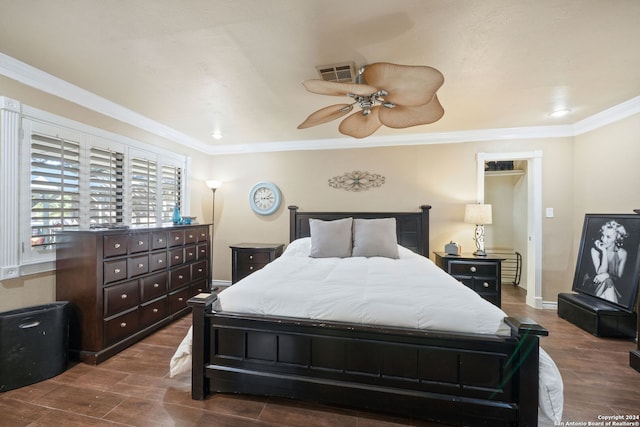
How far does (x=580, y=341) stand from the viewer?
266cm

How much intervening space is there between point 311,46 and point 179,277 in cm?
299

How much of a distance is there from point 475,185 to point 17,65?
16.4ft

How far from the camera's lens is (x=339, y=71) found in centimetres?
211

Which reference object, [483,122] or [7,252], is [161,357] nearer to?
[7,252]

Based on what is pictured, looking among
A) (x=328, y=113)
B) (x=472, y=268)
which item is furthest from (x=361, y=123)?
(x=472, y=268)

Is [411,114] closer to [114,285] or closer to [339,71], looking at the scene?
[339,71]

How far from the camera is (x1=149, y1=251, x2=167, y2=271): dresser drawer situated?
2844 mm

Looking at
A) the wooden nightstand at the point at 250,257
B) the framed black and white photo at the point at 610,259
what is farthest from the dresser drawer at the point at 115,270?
the framed black and white photo at the point at 610,259

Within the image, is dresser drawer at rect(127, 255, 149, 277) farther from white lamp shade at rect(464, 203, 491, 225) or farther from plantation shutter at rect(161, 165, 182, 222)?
white lamp shade at rect(464, 203, 491, 225)

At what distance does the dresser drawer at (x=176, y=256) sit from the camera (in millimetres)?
3123

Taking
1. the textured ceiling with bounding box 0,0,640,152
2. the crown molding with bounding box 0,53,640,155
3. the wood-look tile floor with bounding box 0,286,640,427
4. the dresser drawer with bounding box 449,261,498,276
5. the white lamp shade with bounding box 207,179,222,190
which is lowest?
the wood-look tile floor with bounding box 0,286,640,427

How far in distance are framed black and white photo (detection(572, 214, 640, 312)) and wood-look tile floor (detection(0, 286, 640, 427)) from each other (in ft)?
2.43

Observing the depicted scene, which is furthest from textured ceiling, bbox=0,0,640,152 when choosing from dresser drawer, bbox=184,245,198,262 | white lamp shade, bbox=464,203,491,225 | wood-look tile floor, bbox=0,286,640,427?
wood-look tile floor, bbox=0,286,640,427

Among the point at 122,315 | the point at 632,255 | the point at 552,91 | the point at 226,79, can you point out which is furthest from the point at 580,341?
the point at 122,315
